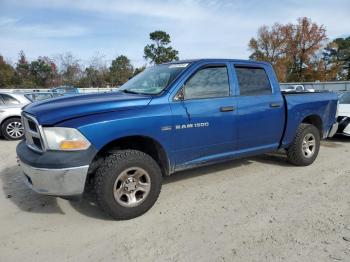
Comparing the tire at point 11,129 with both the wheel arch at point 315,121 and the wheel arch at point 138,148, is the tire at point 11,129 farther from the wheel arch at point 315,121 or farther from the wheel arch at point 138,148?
the wheel arch at point 315,121

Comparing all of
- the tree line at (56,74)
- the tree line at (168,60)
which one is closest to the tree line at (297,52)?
the tree line at (168,60)

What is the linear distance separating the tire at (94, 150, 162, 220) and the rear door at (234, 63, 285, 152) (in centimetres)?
151

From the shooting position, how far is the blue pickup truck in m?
3.11

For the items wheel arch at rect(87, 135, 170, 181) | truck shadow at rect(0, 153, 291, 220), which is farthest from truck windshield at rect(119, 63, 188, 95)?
truck shadow at rect(0, 153, 291, 220)

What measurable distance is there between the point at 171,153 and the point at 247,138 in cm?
133

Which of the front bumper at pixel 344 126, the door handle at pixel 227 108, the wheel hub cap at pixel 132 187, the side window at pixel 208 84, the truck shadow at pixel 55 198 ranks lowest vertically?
the truck shadow at pixel 55 198

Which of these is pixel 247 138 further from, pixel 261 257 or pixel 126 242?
pixel 126 242

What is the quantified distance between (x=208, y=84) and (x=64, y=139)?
2.02 m

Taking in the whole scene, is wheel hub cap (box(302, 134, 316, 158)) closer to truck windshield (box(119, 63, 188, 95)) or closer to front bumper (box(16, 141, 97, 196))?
truck windshield (box(119, 63, 188, 95))

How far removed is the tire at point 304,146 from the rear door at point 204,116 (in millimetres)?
1549

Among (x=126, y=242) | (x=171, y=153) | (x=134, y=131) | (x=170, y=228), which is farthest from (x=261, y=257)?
(x=134, y=131)

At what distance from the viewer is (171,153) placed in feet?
12.4

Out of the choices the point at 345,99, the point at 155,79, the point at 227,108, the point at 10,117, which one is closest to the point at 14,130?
the point at 10,117

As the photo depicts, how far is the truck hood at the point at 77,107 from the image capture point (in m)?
3.17
